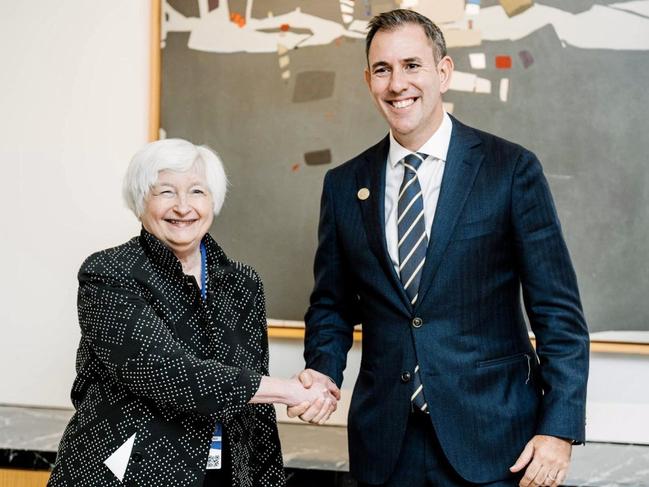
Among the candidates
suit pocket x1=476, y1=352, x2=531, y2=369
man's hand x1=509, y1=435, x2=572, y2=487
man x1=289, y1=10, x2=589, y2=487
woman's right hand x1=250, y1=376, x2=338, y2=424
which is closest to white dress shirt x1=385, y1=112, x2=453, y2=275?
man x1=289, y1=10, x2=589, y2=487

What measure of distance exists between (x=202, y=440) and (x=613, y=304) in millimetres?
1361

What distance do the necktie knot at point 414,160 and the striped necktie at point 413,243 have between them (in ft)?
0.11

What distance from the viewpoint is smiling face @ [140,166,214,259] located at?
197 centimetres

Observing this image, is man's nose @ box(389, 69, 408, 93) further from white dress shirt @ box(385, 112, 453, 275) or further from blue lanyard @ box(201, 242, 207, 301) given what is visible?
blue lanyard @ box(201, 242, 207, 301)

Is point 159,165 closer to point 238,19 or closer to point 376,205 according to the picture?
point 376,205

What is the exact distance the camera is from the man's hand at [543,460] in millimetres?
1755

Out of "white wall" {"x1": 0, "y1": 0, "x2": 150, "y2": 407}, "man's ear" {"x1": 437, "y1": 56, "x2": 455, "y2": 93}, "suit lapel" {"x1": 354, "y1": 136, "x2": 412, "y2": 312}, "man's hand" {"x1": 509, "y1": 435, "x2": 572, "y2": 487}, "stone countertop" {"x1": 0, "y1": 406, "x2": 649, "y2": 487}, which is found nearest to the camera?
"man's hand" {"x1": 509, "y1": 435, "x2": 572, "y2": 487}

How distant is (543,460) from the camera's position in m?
1.75

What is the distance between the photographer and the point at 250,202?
8.91 feet

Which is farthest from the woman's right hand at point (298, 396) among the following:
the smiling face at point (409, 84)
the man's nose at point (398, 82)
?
the man's nose at point (398, 82)

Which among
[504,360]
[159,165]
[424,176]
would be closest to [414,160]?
[424,176]

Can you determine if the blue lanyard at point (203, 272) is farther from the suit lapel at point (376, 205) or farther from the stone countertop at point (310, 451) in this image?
the stone countertop at point (310, 451)

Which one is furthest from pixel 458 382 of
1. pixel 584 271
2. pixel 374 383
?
pixel 584 271

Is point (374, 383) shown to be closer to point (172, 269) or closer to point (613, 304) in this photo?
Answer: point (172, 269)
